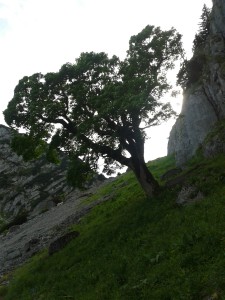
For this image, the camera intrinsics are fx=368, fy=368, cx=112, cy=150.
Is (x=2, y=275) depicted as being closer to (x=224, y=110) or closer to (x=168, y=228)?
(x=168, y=228)

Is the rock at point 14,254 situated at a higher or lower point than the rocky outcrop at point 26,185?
lower

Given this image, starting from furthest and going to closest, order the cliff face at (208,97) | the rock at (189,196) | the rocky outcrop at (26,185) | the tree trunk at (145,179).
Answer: the rocky outcrop at (26,185) → the cliff face at (208,97) → the tree trunk at (145,179) → the rock at (189,196)

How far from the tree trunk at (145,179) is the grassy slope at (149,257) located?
1349mm

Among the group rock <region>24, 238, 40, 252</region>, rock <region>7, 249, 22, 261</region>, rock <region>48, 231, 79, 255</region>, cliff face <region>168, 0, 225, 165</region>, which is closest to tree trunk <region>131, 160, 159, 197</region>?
rock <region>48, 231, 79, 255</region>

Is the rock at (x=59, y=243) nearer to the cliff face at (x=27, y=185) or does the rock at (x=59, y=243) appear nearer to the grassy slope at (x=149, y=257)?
the grassy slope at (x=149, y=257)

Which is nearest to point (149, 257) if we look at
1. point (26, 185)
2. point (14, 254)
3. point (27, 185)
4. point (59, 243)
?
point (59, 243)

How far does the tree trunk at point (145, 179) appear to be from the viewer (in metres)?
32.4

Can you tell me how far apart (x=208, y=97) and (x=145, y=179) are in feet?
58.8

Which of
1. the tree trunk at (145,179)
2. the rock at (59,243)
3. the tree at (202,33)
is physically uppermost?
the tree at (202,33)

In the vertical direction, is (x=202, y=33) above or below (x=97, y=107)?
above

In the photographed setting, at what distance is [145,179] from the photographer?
108 feet

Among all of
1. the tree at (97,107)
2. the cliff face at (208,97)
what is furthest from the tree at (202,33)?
the tree at (97,107)

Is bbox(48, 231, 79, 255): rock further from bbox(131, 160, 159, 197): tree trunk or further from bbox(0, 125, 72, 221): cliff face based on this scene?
bbox(0, 125, 72, 221): cliff face

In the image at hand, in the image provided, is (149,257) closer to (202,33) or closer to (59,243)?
(59,243)
